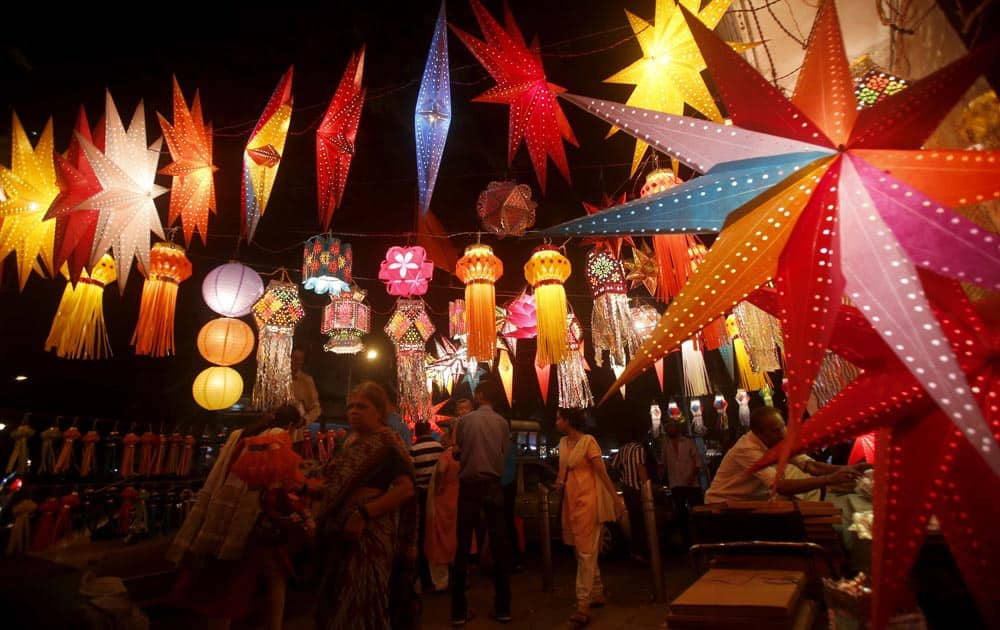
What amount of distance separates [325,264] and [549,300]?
2595mm

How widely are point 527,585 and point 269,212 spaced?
677cm

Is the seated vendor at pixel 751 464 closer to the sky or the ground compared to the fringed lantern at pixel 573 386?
closer to the ground

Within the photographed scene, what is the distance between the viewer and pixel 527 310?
6484 mm

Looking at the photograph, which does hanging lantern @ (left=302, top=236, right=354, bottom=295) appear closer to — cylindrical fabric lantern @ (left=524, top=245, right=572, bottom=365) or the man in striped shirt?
the man in striped shirt

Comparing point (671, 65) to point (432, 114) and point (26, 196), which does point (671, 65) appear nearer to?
point (432, 114)

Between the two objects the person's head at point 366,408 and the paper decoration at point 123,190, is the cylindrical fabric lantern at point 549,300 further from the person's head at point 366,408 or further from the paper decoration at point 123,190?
the paper decoration at point 123,190

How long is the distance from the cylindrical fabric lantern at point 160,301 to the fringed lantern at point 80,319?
27 cm

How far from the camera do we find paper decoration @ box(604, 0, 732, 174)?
3.03 metres

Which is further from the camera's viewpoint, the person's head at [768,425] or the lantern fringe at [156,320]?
the lantern fringe at [156,320]

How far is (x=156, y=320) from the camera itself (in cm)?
437

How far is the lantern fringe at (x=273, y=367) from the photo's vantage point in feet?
19.5

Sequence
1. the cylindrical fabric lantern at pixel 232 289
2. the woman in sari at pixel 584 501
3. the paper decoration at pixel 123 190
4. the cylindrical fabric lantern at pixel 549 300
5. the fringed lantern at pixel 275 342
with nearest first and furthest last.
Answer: the paper decoration at pixel 123 190 < the woman in sari at pixel 584 501 < the cylindrical fabric lantern at pixel 549 300 < the cylindrical fabric lantern at pixel 232 289 < the fringed lantern at pixel 275 342

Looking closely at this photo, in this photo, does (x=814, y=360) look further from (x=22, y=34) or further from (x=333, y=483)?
(x=22, y=34)

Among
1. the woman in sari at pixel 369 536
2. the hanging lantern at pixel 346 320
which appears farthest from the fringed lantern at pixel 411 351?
the woman in sari at pixel 369 536
